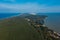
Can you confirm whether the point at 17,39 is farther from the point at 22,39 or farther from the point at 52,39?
the point at 52,39

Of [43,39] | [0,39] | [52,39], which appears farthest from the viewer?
[52,39]

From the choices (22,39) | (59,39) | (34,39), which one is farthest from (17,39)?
(59,39)

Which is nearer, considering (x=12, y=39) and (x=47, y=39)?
(x=12, y=39)

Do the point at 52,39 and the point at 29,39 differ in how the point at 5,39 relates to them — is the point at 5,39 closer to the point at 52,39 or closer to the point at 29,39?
the point at 29,39

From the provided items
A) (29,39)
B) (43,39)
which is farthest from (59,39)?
(29,39)

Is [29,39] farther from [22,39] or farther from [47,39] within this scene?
[47,39]

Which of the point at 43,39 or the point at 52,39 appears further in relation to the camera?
the point at 52,39

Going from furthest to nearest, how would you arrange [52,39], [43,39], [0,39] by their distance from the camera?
[52,39] → [43,39] → [0,39]

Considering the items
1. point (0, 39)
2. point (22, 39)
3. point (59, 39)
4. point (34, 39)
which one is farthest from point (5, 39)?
point (59, 39)
